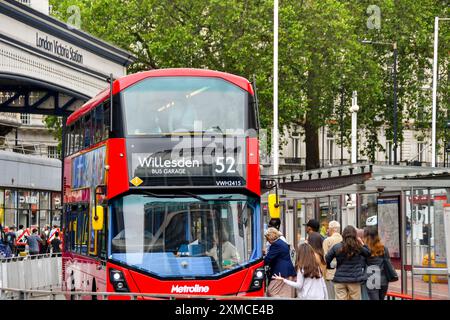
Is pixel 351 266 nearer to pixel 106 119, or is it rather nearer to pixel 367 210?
pixel 106 119

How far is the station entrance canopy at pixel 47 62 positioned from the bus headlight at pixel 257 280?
12626 millimetres

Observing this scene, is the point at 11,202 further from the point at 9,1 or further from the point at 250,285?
the point at 250,285

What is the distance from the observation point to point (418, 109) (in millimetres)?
66625

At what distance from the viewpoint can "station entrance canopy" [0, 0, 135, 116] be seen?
3128 cm

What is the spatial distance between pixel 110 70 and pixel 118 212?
21114 mm

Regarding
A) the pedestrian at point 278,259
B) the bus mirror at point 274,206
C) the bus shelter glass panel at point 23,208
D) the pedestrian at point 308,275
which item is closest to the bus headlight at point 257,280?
the bus mirror at point 274,206

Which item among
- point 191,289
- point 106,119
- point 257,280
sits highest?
point 106,119

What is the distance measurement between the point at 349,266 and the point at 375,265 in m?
0.52

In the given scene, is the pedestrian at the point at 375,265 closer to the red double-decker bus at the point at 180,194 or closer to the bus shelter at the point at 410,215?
the bus shelter at the point at 410,215

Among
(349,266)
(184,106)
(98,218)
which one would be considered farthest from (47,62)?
(349,266)

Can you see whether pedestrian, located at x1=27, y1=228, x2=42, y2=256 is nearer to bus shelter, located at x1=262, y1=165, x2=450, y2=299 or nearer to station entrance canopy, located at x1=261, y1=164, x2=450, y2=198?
station entrance canopy, located at x1=261, y1=164, x2=450, y2=198

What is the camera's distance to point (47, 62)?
34094mm

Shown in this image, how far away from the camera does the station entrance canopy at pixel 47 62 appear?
3128 centimetres

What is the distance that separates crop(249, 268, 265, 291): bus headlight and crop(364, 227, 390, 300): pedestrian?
272 centimetres
